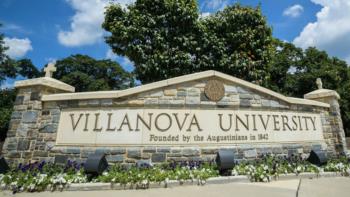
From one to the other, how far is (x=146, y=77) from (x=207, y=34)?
12.4 feet

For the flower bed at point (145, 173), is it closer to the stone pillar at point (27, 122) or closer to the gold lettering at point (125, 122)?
the stone pillar at point (27, 122)

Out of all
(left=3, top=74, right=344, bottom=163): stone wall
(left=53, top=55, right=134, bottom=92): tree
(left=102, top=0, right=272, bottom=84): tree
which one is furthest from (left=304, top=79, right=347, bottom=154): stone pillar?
(left=53, top=55, right=134, bottom=92): tree

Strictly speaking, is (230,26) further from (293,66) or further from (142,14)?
(293,66)

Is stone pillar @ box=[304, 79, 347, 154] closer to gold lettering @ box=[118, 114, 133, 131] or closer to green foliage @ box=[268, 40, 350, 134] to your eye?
gold lettering @ box=[118, 114, 133, 131]

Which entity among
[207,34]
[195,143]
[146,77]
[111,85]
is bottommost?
[195,143]

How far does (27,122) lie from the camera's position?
21.0 feet

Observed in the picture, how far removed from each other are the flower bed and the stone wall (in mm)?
301

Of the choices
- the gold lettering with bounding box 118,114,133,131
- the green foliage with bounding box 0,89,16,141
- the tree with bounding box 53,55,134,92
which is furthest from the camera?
the tree with bounding box 53,55,134,92

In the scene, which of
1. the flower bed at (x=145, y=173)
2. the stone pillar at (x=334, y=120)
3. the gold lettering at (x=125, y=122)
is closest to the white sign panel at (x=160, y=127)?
the gold lettering at (x=125, y=122)

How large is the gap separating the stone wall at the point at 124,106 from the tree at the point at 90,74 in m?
24.1

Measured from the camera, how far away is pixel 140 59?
1209 centimetres

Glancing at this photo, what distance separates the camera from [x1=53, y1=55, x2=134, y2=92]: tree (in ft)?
99.5

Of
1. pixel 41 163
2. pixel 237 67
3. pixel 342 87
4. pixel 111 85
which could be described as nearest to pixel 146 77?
pixel 237 67

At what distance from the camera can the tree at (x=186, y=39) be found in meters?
11.8
